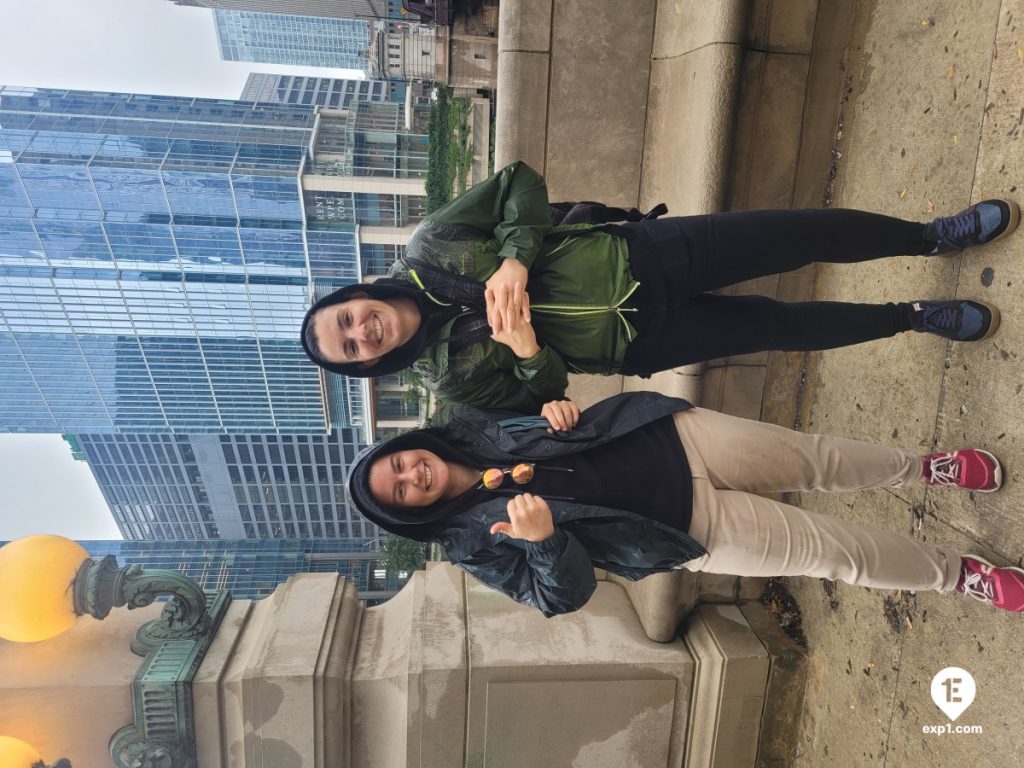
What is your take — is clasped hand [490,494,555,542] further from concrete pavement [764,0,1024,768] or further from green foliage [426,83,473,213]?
green foliage [426,83,473,213]

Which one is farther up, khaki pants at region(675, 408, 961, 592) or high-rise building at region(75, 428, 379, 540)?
khaki pants at region(675, 408, 961, 592)

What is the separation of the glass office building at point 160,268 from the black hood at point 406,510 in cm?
2460

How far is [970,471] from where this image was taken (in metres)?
2.28

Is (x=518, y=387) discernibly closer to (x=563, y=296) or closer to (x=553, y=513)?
(x=563, y=296)

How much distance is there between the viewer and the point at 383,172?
28016 mm

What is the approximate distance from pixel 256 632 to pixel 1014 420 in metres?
4.13

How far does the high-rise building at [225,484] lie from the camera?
26734 millimetres

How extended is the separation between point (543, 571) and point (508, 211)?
128 cm

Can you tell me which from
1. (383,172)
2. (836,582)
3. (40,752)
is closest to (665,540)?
(836,582)

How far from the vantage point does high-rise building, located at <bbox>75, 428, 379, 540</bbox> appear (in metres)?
26.7

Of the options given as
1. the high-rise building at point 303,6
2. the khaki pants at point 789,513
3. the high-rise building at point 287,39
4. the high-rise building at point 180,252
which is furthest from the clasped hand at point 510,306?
the high-rise building at point 287,39

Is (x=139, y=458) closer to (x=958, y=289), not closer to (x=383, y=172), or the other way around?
(x=383, y=172)
